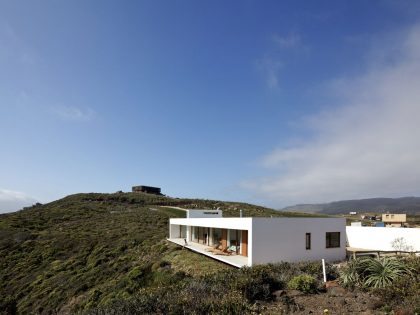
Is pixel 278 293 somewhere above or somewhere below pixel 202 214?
below

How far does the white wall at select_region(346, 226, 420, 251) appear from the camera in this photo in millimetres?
24844

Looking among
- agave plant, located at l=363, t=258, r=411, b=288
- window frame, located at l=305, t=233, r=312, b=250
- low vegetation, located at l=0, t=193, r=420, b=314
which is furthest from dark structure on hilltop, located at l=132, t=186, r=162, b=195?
agave plant, located at l=363, t=258, r=411, b=288

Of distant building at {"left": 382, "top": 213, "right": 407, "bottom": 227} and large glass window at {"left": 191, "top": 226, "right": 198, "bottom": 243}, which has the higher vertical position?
distant building at {"left": 382, "top": 213, "right": 407, "bottom": 227}

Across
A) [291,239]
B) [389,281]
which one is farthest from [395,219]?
[389,281]

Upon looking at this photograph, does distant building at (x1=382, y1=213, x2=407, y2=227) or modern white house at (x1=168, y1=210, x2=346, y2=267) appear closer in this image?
modern white house at (x1=168, y1=210, x2=346, y2=267)

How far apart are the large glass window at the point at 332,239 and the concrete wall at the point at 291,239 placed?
259 millimetres

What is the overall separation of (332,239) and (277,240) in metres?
5.44

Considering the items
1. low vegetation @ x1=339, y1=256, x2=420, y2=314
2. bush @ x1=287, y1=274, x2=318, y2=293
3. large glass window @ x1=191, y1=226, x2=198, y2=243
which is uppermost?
low vegetation @ x1=339, y1=256, x2=420, y2=314

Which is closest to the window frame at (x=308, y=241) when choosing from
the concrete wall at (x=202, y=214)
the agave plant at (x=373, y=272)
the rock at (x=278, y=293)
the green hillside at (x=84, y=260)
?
the green hillside at (x=84, y=260)

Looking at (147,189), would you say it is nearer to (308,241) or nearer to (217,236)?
(217,236)

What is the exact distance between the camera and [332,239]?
76.5ft

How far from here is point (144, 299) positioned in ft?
33.4

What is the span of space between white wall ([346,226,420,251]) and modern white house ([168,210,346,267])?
199 inches

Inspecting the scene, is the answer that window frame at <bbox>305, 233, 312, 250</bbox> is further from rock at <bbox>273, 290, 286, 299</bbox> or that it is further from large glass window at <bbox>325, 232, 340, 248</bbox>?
rock at <bbox>273, 290, 286, 299</bbox>
